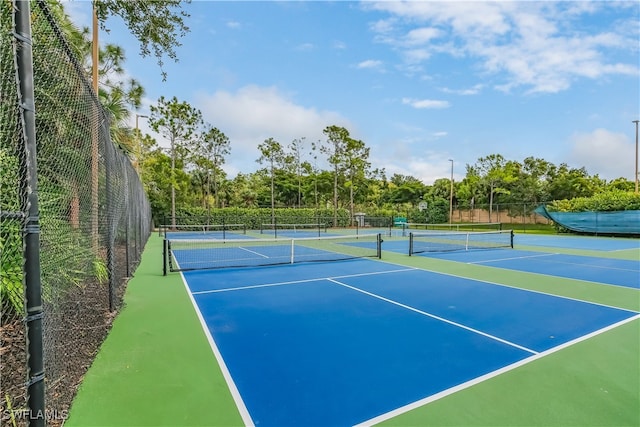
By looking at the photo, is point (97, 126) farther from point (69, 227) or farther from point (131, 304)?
point (131, 304)

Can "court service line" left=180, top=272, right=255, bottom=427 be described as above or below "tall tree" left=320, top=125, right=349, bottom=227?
below

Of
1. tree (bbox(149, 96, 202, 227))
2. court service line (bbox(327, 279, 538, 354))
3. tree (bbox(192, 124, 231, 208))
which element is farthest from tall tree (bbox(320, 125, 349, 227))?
court service line (bbox(327, 279, 538, 354))

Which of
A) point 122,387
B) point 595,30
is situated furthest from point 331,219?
point 122,387

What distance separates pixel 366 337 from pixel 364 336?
4 cm

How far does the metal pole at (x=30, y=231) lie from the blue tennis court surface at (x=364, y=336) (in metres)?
1.28

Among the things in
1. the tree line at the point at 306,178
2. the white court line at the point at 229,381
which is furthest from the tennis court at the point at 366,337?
Answer: the tree line at the point at 306,178

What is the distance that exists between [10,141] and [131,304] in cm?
384

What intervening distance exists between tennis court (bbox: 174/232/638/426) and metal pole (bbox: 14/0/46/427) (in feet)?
4.10

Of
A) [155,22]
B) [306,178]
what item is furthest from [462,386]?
[306,178]

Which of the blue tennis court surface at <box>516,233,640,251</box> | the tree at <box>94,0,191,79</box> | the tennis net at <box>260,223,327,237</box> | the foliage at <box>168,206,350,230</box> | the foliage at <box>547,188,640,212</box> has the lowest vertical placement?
the blue tennis court surface at <box>516,233,640,251</box>

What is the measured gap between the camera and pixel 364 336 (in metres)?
3.85

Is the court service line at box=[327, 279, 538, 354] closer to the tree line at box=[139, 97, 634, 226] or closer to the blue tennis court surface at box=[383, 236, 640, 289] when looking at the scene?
the blue tennis court surface at box=[383, 236, 640, 289]

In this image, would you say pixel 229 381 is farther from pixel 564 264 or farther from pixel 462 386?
pixel 564 264

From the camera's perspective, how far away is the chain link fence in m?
1.90
